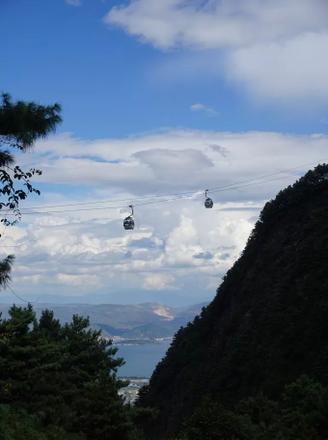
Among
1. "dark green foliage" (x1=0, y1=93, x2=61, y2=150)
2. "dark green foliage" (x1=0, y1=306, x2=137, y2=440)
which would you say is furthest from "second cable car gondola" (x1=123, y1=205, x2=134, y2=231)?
"dark green foliage" (x1=0, y1=93, x2=61, y2=150)

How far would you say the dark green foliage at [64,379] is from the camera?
827 inches

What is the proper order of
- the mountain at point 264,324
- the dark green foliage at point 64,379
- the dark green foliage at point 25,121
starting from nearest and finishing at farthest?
the dark green foliage at point 25,121
the dark green foliage at point 64,379
the mountain at point 264,324

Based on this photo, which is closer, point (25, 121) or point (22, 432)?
point (25, 121)

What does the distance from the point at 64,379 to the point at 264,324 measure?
2331cm

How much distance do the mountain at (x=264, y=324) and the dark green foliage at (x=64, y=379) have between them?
560 centimetres

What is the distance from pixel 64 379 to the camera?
103 feet

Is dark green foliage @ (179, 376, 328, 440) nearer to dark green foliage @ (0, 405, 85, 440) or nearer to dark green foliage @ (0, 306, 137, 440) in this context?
dark green foliage @ (0, 405, 85, 440)

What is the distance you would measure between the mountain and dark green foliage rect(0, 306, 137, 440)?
560 centimetres

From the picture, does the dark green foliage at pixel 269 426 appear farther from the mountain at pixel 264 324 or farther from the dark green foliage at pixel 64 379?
the mountain at pixel 264 324

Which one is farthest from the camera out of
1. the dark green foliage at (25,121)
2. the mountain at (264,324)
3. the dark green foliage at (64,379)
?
the mountain at (264,324)

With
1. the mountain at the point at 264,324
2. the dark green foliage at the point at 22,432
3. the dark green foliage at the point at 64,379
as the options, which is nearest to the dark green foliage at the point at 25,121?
the dark green foliage at the point at 22,432

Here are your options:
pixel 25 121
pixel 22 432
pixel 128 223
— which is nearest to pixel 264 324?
pixel 128 223

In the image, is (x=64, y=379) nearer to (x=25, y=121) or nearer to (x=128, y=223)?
(x=128, y=223)

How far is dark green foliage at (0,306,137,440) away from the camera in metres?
21.0
